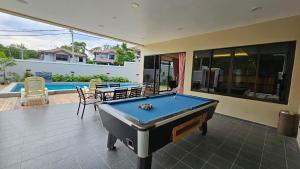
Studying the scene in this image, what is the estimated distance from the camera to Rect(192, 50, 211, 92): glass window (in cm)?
484

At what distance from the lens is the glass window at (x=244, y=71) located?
151 inches

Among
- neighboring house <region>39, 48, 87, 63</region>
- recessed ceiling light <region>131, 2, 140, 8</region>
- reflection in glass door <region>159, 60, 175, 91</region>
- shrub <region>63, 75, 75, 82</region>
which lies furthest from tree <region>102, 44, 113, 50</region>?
recessed ceiling light <region>131, 2, 140, 8</region>

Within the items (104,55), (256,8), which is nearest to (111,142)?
(256,8)

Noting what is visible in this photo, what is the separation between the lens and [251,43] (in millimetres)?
3756

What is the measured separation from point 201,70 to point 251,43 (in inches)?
67.5

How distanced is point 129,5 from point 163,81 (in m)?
4.80

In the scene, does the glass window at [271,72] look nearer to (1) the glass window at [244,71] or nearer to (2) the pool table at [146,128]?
(1) the glass window at [244,71]

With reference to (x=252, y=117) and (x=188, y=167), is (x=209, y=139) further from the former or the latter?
(x=252, y=117)

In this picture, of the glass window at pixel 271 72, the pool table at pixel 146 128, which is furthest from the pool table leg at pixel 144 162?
the glass window at pixel 271 72

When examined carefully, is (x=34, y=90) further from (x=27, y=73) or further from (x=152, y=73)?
(x=27, y=73)

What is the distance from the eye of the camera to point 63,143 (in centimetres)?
232

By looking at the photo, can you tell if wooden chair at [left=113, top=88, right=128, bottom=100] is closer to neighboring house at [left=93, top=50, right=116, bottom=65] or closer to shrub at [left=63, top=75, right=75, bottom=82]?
shrub at [left=63, top=75, right=75, bottom=82]

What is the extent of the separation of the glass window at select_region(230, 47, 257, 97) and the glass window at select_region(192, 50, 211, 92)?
872mm

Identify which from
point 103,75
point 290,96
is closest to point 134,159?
point 290,96
